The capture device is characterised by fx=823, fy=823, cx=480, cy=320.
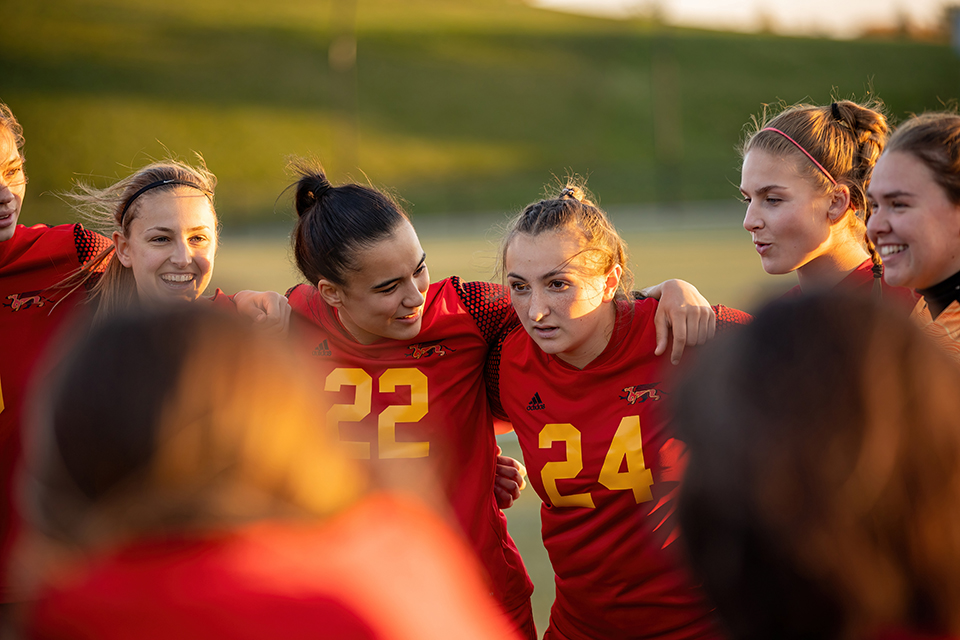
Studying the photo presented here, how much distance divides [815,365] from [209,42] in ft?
154

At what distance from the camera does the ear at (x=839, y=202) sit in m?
2.77

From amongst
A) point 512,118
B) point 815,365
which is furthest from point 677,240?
point 512,118

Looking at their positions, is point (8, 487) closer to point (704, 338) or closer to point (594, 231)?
point (594, 231)

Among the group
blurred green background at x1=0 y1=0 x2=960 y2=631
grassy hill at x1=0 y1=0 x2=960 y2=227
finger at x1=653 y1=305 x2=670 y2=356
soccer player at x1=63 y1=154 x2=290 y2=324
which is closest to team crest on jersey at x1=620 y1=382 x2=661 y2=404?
finger at x1=653 y1=305 x2=670 y2=356

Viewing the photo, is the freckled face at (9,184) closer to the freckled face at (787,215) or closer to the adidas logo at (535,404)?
the adidas logo at (535,404)

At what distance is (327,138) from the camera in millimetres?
38719

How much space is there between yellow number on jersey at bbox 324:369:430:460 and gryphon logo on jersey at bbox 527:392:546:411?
361 millimetres

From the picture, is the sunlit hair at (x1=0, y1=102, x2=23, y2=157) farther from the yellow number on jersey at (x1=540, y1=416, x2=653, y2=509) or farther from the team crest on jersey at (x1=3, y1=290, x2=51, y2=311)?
the yellow number on jersey at (x1=540, y1=416, x2=653, y2=509)

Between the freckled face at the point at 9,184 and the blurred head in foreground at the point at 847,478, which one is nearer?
the blurred head in foreground at the point at 847,478

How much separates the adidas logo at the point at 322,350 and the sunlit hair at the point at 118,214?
24.9 inches

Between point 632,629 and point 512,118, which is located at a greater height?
point 512,118

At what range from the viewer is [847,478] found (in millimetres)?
903

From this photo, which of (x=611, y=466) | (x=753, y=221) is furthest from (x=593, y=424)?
(x=753, y=221)

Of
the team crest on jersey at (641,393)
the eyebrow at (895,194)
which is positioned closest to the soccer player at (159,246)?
the team crest on jersey at (641,393)
